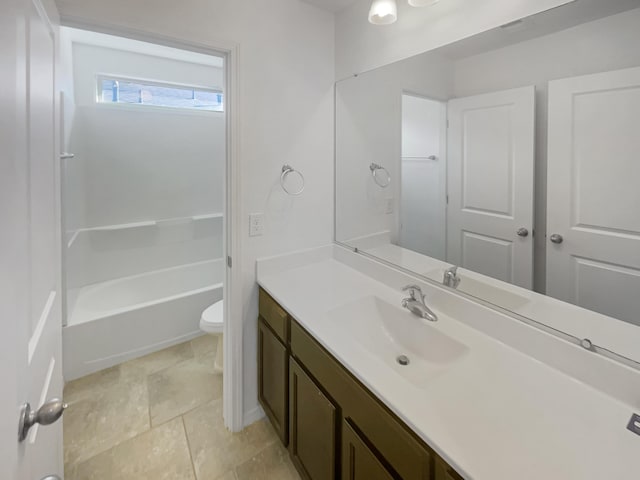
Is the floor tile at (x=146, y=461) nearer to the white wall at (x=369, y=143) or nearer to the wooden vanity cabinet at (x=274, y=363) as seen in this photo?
the wooden vanity cabinet at (x=274, y=363)

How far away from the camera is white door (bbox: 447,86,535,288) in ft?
3.78

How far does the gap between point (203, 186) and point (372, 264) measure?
2.40 metres

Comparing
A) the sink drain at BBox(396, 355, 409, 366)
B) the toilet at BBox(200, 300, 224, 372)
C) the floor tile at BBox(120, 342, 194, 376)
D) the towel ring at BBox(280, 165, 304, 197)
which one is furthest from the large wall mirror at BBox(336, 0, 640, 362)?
the floor tile at BBox(120, 342, 194, 376)

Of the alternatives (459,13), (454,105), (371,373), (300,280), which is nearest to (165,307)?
(300,280)

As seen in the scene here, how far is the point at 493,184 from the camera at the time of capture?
1.27m

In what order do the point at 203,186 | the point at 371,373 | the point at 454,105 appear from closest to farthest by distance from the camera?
the point at 371,373, the point at 454,105, the point at 203,186

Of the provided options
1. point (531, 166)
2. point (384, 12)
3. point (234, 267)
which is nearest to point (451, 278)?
point (531, 166)

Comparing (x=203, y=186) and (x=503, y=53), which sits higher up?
(x=503, y=53)

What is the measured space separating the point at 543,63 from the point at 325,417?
146 cm

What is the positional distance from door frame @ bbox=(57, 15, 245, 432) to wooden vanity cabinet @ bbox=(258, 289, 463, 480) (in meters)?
0.13

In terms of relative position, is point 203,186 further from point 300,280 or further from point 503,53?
point 503,53

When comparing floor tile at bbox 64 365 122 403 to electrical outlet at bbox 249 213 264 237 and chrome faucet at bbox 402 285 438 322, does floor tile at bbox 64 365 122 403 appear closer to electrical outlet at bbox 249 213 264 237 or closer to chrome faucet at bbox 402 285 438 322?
electrical outlet at bbox 249 213 264 237

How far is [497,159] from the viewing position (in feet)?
4.05

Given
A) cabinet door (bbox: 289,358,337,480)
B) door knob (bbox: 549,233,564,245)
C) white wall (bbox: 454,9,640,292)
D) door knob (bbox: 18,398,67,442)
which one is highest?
white wall (bbox: 454,9,640,292)
